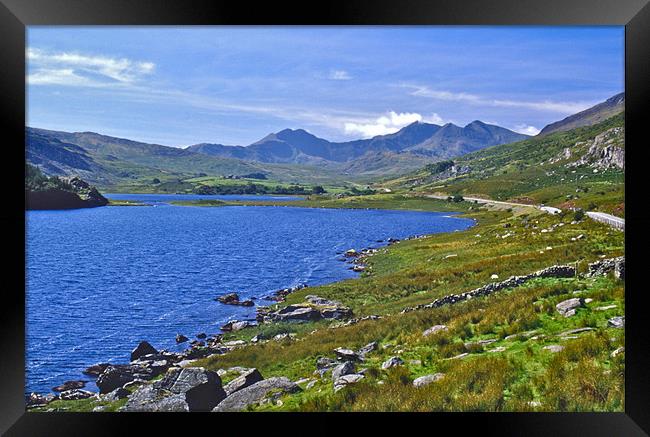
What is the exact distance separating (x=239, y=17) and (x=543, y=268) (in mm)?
8679

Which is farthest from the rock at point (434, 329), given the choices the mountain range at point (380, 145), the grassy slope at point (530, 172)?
the mountain range at point (380, 145)

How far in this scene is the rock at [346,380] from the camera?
25.8 ft

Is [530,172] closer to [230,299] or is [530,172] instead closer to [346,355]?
[230,299]

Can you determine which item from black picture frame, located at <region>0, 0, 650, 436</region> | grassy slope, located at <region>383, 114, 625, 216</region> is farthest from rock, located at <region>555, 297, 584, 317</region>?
grassy slope, located at <region>383, 114, 625, 216</region>

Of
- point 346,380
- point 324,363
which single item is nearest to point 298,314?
point 324,363

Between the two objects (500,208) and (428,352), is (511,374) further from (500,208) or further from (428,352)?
(500,208)

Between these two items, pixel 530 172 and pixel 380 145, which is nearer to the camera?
pixel 530 172

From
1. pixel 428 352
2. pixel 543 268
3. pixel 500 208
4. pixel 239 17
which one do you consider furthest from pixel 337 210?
pixel 239 17

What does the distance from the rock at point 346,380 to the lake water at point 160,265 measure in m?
7.06

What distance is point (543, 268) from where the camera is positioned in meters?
10.8

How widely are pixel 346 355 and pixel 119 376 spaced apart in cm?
587

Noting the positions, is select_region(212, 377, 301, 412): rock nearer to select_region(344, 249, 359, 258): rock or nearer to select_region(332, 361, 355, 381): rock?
select_region(332, 361, 355, 381): rock

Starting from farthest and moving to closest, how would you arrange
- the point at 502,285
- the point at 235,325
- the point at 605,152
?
the point at 605,152
the point at 235,325
the point at 502,285

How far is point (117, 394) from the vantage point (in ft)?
36.3
